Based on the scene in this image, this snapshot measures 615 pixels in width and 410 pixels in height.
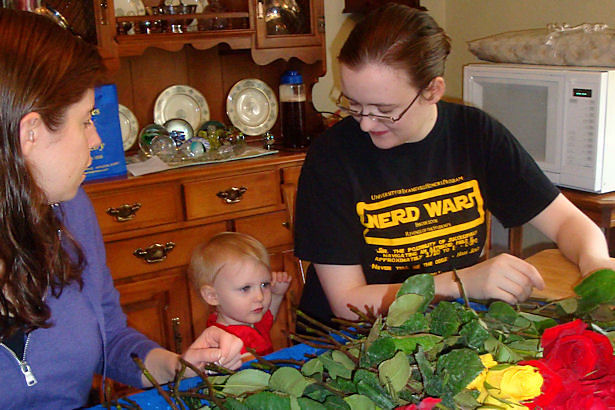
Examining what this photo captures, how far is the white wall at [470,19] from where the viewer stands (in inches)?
98.7

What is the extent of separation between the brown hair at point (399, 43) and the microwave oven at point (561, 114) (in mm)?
910

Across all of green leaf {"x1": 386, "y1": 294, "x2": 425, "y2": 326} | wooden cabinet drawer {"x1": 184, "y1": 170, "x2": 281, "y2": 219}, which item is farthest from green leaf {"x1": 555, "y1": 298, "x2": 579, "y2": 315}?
wooden cabinet drawer {"x1": 184, "y1": 170, "x2": 281, "y2": 219}

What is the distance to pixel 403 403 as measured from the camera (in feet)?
2.16

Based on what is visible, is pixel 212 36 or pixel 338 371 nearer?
pixel 338 371

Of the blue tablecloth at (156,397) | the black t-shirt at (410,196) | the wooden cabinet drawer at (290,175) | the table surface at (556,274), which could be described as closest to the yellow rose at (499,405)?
the blue tablecloth at (156,397)

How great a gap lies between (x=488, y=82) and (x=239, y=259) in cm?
121

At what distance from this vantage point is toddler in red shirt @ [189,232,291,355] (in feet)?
5.28

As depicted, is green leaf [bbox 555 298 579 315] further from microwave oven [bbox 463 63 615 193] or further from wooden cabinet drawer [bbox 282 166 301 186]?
wooden cabinet drawer [bbox 282 166 301 186]

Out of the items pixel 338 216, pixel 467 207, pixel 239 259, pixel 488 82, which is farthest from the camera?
pixel 488 82

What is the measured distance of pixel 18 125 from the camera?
861mm

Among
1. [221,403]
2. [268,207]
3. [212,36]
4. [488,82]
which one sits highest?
[212,36]

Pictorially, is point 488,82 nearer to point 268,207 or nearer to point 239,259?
point 268,207

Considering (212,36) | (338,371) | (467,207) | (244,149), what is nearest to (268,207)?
(244,149)

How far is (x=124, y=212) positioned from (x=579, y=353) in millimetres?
1727
